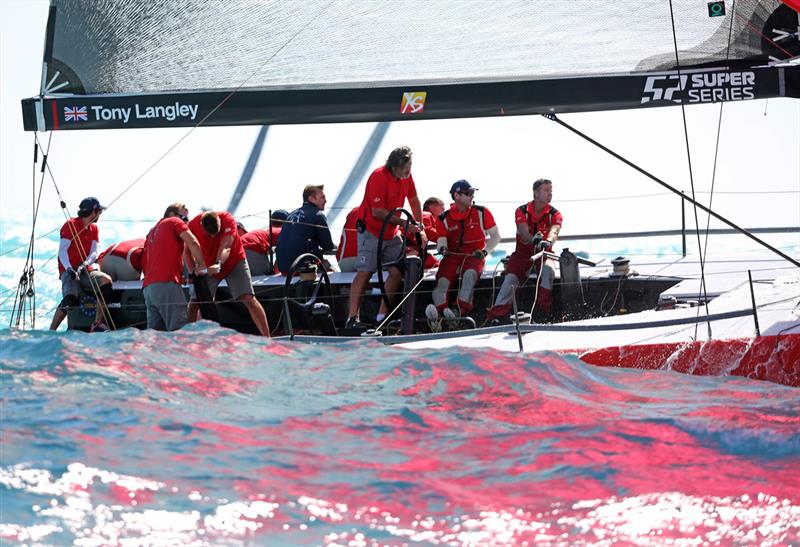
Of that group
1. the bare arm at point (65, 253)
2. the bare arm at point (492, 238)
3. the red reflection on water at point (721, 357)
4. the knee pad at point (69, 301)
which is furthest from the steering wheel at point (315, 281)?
the red reflection on water at point (721, 357)

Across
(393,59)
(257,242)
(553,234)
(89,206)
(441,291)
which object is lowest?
(441,291)

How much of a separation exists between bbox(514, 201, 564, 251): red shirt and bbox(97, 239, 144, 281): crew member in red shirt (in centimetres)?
234

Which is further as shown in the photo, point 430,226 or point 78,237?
point 430,226

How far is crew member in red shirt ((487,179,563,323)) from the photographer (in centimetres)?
646

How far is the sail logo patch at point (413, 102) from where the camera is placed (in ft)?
21.4

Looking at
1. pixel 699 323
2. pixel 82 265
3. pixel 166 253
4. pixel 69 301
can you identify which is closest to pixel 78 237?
pixel 82 265

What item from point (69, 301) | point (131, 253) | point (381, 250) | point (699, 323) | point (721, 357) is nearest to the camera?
point (721, 357)

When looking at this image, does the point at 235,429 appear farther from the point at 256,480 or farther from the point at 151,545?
the point at 151,545

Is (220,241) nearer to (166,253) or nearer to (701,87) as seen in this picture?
(166,253)

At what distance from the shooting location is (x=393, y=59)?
679cm

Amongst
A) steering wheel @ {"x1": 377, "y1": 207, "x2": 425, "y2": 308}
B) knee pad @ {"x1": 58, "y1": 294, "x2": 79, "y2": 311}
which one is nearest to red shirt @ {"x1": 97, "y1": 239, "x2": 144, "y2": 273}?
knee pad @ {"x1": 58, "y1": 294, "x2": 79, "y2": 311}

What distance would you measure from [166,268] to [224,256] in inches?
12.0

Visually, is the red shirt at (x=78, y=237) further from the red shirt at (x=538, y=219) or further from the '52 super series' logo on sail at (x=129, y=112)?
the red shirt at (x=538, y=219)

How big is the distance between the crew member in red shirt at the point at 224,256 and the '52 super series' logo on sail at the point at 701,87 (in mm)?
2228
